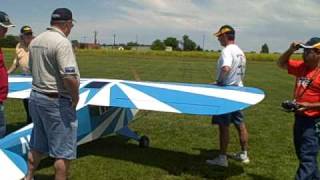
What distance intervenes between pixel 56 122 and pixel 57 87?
363mm

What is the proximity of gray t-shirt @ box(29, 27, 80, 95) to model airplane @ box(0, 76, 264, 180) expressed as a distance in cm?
109

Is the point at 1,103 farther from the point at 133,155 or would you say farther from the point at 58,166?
the point at 133,155

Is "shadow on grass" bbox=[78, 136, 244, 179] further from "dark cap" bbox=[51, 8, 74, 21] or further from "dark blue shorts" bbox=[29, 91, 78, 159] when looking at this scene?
"dark cap" bbox=[51, 8, 74, 21]

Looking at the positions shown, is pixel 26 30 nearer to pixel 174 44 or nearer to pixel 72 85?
pixel 72 85

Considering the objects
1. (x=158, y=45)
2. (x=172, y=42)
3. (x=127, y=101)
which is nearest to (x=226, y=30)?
(x=127, y=101)

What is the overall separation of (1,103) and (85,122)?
5.43 feet

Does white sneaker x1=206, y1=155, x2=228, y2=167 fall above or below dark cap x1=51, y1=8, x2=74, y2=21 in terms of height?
below

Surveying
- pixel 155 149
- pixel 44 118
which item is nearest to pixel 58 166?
pixel 44 118

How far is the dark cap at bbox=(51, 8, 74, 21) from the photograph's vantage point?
16.6ft

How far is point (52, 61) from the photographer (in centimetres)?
497

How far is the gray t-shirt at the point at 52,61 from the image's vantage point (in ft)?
16.0

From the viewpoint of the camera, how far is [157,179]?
22.9ft

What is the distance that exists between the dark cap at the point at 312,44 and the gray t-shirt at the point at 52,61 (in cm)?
248

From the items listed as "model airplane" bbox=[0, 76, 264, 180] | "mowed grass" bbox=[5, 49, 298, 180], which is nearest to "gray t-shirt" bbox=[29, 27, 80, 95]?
"model airplane" bbox=[0, 76, 264, 180]
